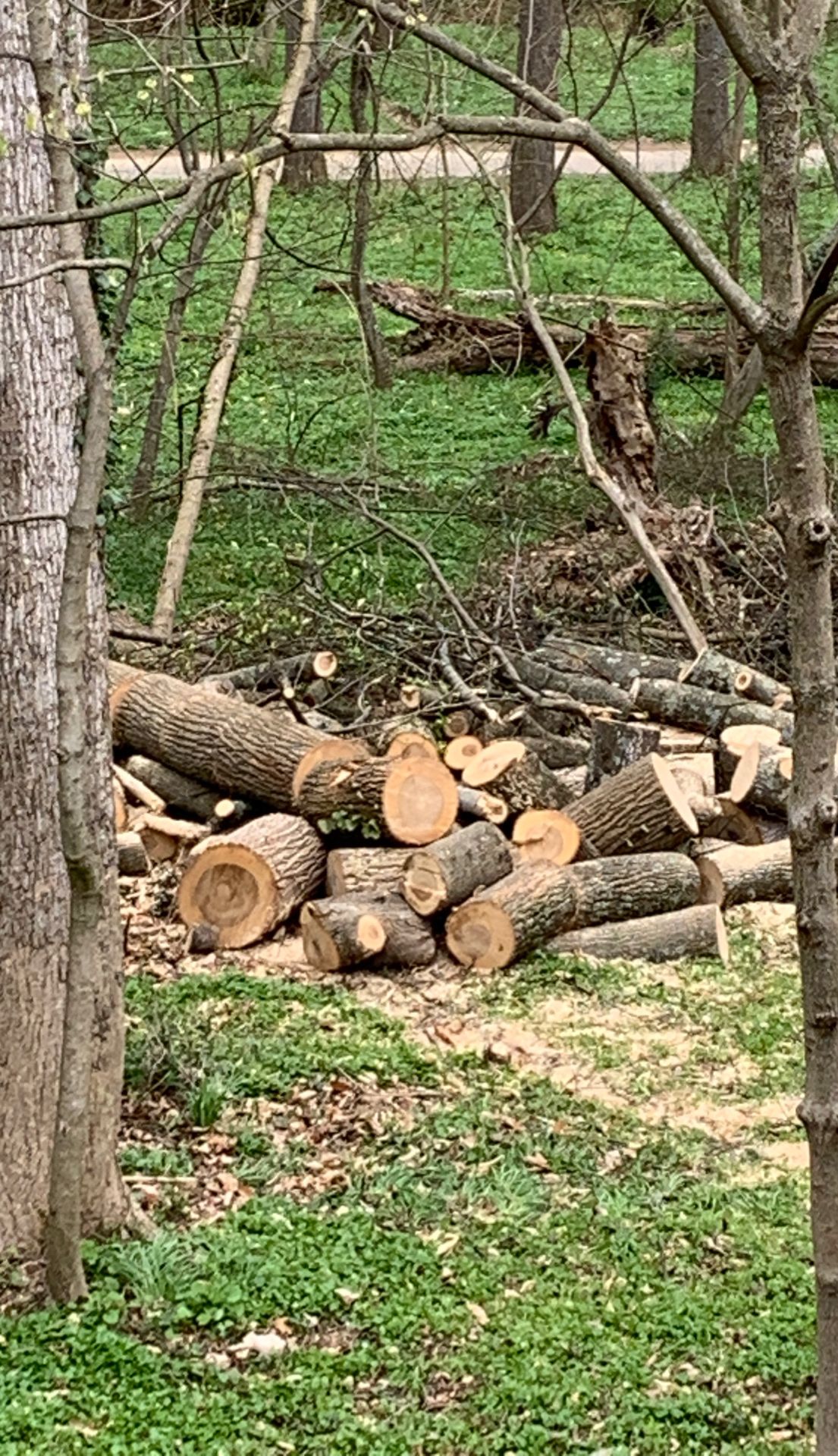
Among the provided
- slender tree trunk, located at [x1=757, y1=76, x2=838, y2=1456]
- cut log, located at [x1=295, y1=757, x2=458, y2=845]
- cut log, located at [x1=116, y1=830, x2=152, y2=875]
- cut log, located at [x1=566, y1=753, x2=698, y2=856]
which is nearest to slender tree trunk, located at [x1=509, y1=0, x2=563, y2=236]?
cut log, located at [x1=566, y1=753, x2=698, y2=856]

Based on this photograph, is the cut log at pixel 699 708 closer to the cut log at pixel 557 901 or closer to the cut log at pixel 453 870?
the cut log at pixel 557 901

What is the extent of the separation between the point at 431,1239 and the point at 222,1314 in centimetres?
78

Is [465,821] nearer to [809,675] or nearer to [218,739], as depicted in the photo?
[218,739]

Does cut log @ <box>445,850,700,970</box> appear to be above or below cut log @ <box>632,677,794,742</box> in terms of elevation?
below

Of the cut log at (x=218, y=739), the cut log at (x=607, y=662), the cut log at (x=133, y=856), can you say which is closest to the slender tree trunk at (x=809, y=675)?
the cut log at (x=218, y=739)

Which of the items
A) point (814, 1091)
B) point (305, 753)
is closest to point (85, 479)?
point (814, 1091)

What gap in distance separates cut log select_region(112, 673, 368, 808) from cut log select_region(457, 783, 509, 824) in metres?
0.57

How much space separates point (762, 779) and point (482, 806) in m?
Answer: 1.44

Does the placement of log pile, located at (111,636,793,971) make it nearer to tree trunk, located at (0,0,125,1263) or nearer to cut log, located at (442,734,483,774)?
cut log, located at (442,734,483,774)

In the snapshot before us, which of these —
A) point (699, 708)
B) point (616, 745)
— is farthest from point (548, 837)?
point (699, 708)

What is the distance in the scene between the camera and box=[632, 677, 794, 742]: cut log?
30.2 ft

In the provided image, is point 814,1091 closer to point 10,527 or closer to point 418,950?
point 10,527

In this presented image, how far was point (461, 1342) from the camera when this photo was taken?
4.59 meters

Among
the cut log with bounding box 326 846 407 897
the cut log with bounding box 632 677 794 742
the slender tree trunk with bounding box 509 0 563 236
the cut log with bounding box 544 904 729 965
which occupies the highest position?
the slender tree trunk with bounding box 509 0 563 236
